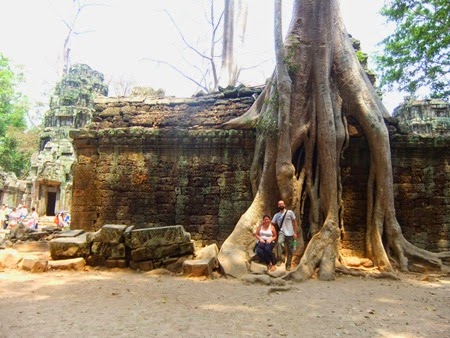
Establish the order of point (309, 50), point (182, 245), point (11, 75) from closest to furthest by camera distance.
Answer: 1. point (182, 245)
2. point (309, 50)
3. point (11, 75)

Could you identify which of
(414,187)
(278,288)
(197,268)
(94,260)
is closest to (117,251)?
(94,260)

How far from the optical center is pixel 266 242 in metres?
5.10

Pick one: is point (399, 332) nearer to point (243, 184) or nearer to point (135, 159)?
point (243, 184)

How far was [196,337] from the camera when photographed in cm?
255

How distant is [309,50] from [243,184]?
2618mm

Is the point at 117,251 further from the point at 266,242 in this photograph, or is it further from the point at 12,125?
the point at 12,125

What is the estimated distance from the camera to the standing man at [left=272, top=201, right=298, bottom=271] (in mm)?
5172

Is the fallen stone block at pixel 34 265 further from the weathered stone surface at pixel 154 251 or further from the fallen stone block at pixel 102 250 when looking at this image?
the weathered stone surface at pixel 154 251

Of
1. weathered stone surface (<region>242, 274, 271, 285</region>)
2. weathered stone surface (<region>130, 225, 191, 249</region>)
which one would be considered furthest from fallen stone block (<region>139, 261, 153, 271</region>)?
weathered stone surface (<region>242, 274, 271, 285</region>)

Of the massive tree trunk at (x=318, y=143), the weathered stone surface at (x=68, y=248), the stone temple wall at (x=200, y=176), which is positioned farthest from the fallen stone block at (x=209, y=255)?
the weathered stone surface at (x=68, y=248)

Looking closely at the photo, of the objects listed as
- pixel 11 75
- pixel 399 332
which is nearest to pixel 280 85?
pixel 399 332

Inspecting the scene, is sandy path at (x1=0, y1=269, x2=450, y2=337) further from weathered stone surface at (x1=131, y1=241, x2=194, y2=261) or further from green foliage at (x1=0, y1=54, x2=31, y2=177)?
green foliage at (x1=0, y1=54, x2=31, y2=177)

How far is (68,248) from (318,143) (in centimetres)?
416

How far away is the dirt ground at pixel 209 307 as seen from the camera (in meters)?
2.71
